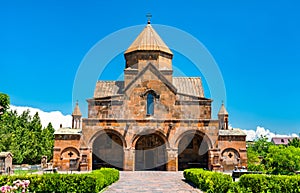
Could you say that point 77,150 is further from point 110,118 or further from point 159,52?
point 159,52

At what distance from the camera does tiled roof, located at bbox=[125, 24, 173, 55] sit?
27.2m

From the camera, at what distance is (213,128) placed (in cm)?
2303

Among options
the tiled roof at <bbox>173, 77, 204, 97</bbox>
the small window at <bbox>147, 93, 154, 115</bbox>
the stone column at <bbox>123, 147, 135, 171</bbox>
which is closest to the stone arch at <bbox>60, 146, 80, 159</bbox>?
the stone column at <bbox>123, 147, 135, 171</bbox>

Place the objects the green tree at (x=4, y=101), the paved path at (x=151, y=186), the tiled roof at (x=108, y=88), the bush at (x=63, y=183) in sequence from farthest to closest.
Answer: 1. the green tree at (x=4, y=101)
2. the tiled roof at (x=108, y=88)
3. the paved path at (x=151, y=186)
4. the bush at (x=63, y=183)

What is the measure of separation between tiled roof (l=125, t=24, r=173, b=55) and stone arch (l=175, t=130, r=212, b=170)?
7.88 meters

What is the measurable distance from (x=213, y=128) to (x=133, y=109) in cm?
595

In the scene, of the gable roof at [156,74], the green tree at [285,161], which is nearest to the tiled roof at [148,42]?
the gable roof at [156,74]

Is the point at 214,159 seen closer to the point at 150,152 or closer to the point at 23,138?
the point at 150,152

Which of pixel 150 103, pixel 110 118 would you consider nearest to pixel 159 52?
pixel 150 103

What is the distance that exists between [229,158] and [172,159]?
474 cm

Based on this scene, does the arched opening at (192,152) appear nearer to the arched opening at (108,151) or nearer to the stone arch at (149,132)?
the stone arch at (149,132)

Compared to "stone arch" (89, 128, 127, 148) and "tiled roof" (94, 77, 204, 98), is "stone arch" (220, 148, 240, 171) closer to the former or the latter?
"tiled roof" (94, 77, 204, 98)

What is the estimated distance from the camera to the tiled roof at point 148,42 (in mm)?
27236

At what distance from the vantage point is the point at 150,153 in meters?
24.3
